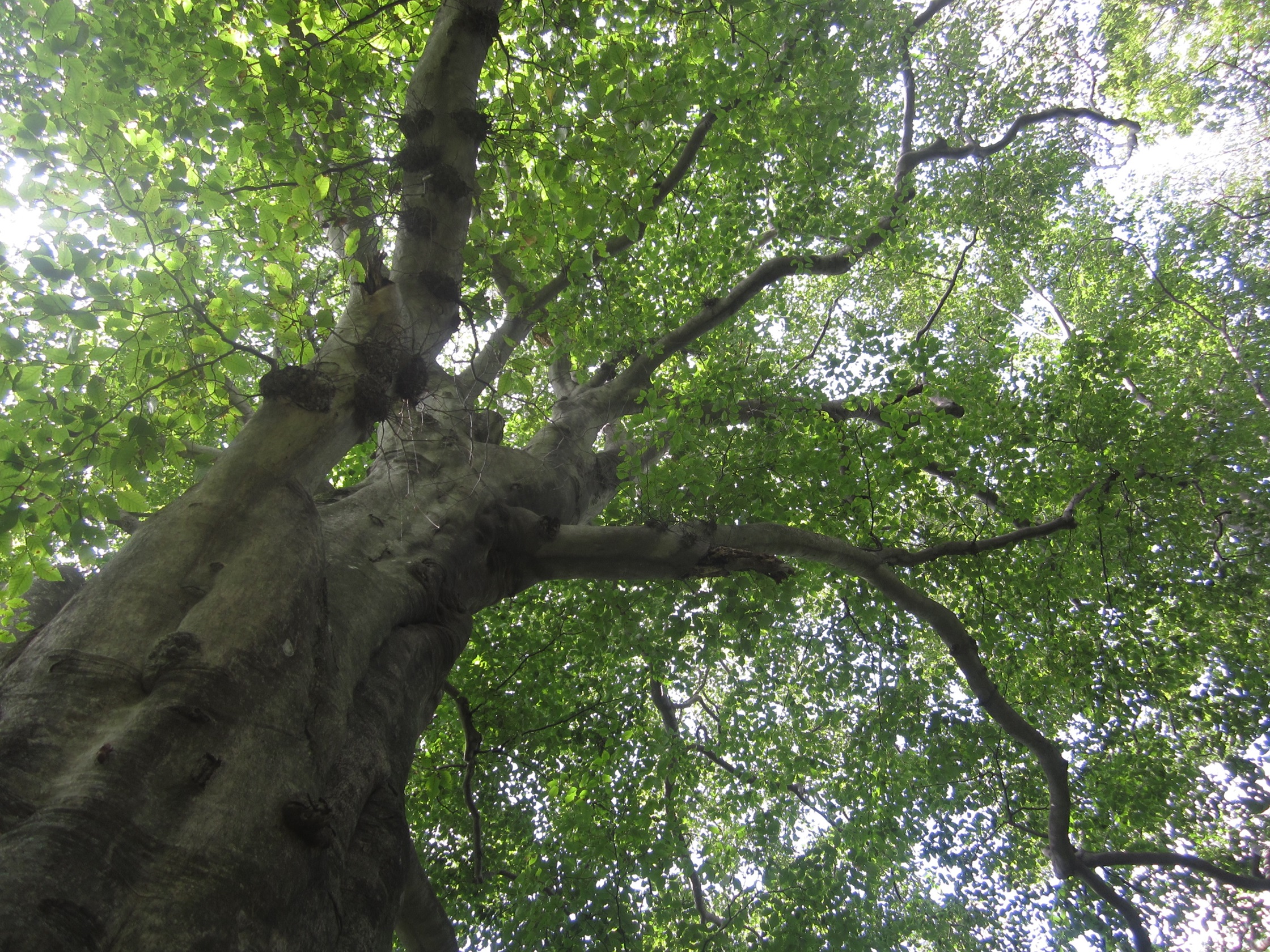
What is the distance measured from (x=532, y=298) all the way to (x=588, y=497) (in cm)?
179

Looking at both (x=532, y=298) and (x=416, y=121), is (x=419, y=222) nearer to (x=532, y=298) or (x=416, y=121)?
(x=416, y=121)

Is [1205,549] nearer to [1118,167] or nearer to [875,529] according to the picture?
[875,529]

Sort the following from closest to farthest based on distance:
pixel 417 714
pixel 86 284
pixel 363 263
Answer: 1. pixel 86 284
2. pixel 417 714
3. pixel 363 263

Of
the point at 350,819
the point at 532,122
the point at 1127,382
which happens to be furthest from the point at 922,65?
the point at 350,819

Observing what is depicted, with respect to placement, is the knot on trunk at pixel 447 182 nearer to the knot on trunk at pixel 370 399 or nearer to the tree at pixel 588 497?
the tree at pixel 588 497

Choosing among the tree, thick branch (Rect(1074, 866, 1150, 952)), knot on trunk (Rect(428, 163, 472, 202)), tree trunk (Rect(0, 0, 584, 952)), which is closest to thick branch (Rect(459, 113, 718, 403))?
the tree

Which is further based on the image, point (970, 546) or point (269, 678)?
point (970, 546)

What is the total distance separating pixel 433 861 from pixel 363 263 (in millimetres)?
5915

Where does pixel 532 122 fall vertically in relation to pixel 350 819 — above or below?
above

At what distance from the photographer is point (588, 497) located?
5719 mm

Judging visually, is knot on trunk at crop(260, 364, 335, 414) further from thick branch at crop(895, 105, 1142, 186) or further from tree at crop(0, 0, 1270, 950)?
thick branch at crop(895, 105, 1142, 186)

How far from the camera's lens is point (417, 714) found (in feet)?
10.2

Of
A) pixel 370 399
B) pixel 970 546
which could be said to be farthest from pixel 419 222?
pixel 970 546

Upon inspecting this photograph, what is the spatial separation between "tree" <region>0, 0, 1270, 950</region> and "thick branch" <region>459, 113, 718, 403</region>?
0.08m
